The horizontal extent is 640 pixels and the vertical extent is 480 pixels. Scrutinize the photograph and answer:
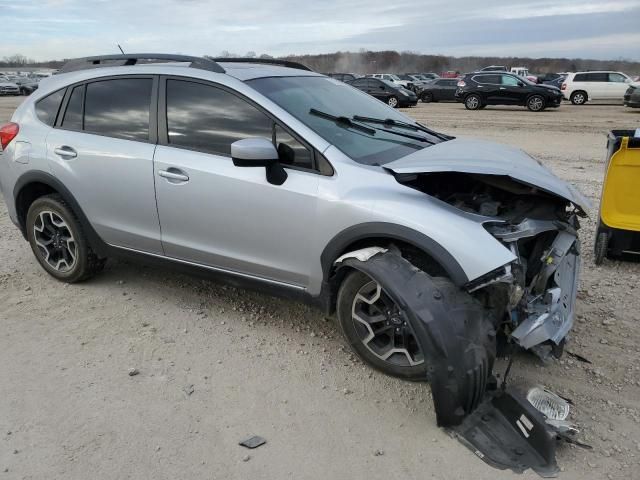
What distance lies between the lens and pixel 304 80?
4277 mm

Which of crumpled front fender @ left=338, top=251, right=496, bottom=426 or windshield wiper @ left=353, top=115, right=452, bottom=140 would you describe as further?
windshield wiper @ left=353, top=115, right=452, bottom=140

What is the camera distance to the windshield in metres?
3.58

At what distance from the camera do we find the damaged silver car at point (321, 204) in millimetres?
2988

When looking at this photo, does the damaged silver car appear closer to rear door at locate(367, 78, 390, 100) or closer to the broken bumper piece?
the broken bumper piece

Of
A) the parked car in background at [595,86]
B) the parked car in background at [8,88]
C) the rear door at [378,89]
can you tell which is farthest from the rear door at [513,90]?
the parked car in background at [8,88]

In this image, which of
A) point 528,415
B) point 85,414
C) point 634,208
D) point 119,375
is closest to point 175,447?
point 85,414

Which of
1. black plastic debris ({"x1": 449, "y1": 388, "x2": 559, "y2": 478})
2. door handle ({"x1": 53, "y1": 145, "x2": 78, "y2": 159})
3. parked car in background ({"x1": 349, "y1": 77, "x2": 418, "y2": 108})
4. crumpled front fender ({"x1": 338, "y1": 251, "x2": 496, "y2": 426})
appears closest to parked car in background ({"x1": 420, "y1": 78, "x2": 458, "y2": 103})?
parked car in background ({"x1": 349, "y1": 77, "x2": 418, "y2": 108})

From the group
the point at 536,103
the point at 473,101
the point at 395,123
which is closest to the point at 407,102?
the point at 473,101

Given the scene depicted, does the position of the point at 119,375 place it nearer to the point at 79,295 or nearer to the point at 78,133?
the point at 79,295

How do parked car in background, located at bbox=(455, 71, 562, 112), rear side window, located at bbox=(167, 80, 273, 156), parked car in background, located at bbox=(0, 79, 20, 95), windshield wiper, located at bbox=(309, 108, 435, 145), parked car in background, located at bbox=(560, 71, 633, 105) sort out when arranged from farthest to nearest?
parked car in background, located at bbox=(0, 79, 20, 95) → parked car in background, located at bbox=(560, 71, 633, 105) → parked car in background, located at bbox=(455, 71, 562, 112) → windshield wiper, located at bbox=(309, 108, 435, 145) → rear side window, located at bbox=(167, 80, 273, 156)

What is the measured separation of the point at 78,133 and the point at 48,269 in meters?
1.24

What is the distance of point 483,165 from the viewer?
3301 millimetres

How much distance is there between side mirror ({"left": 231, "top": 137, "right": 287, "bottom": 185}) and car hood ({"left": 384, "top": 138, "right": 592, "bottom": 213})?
2.22 feet

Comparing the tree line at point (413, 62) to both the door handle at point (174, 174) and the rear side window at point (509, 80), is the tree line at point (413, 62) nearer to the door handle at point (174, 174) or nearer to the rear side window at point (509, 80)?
the rear side window at point (509, 80)
